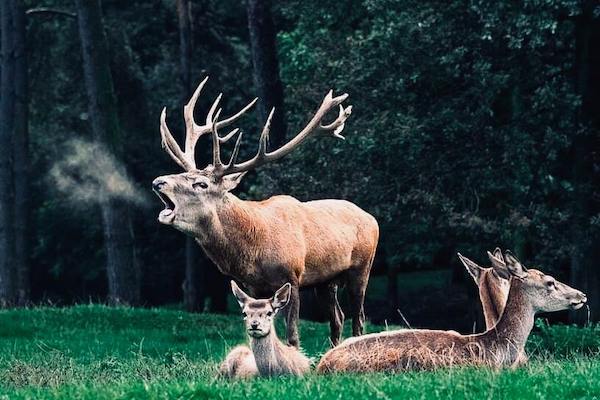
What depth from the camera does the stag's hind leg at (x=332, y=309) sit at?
1551cm

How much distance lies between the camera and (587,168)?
22344mm

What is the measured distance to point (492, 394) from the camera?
9.38m

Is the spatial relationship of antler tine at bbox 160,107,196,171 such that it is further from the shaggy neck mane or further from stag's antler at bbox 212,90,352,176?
the shaggy neck mane

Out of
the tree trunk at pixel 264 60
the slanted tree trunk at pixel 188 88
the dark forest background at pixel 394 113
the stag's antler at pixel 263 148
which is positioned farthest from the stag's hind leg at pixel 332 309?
the slanted tree trunk at pixel 188 88

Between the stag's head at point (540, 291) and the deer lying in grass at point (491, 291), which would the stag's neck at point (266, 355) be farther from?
the deer lying in grass at point (491, 291)

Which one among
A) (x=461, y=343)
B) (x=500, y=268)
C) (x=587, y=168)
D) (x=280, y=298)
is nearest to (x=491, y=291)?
(x=500, y=268)

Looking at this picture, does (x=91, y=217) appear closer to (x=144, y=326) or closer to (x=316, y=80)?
(x=316, y=80)

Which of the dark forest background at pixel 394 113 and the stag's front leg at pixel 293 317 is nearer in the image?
the stag's front leg at pixel 293 317

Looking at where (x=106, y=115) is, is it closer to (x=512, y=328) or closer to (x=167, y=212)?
(x=167, y=212)

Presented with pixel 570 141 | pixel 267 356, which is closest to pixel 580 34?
pixel 570 141

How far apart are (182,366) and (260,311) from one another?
7.69ft

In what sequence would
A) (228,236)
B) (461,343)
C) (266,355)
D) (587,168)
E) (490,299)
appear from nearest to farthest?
(461,343), (266,355), (490,299), (228,236), (587,168)

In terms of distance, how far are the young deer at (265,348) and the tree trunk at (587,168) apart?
35.8 feet

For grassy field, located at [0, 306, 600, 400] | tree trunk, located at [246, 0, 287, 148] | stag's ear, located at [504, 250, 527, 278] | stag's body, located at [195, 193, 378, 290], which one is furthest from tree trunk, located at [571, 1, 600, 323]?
stag's ear, located at [504, 250, 527, 278]
